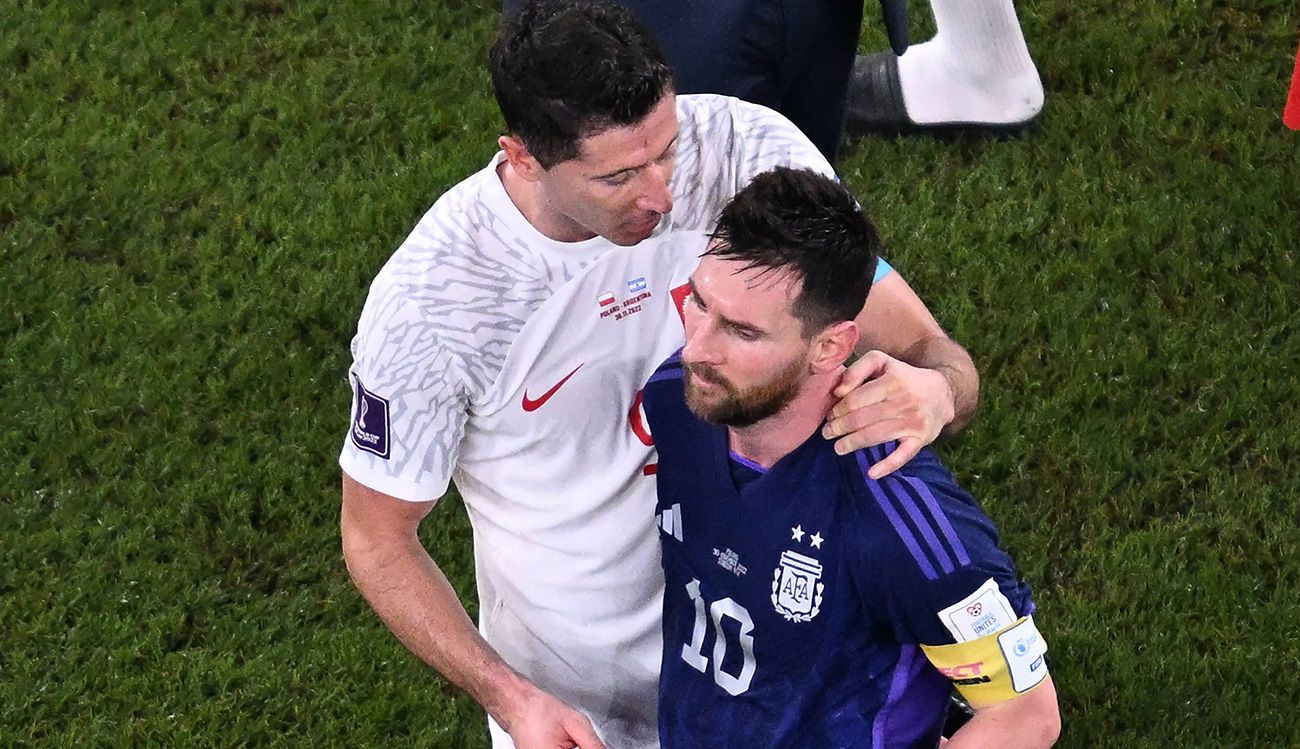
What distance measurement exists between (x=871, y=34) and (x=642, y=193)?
3.73 m

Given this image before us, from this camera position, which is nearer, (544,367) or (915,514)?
(915,514)

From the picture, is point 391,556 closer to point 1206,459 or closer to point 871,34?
point 1206,459

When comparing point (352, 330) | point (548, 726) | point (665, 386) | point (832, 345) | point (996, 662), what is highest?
point (832, 345)

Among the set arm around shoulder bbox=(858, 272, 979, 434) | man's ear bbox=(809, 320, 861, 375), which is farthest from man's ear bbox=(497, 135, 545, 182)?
arm around shoulder bbox=(858, 272, 979, 434)

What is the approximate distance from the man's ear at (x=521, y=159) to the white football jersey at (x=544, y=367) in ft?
0.29

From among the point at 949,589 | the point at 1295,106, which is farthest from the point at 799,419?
the point at 1295,106

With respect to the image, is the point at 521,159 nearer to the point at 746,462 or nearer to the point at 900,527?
the point at 746,462

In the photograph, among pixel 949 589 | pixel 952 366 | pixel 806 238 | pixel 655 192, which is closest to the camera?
pixel 949 589

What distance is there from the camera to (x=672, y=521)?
2.83 m

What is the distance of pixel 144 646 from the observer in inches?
179

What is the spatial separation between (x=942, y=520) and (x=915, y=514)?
43mm

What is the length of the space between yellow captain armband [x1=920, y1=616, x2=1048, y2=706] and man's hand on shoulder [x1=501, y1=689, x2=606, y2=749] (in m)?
0.61

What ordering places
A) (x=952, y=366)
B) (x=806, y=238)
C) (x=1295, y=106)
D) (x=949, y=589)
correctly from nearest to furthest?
1. (x=949, y=589)
2. (x=806, y=238)
3. (x=952, y=366)
4. (x=1295, y=106)

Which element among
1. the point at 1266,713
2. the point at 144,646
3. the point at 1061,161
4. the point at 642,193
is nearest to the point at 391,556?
the point at 642,193
